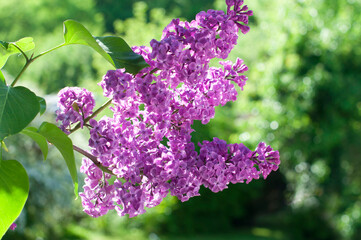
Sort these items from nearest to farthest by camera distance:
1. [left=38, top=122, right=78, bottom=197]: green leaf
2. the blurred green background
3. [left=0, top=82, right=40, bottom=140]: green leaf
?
[left=0, top=82, right=40, bottom=140]: green leaf
[left=38, top=122, right=78, bottom=197]: green leaf
the blurred green background

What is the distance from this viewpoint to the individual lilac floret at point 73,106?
1.12 meters

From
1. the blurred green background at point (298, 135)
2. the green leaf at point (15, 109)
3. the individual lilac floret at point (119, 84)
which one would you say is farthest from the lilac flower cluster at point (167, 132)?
the blurred green background at point (298, 135)

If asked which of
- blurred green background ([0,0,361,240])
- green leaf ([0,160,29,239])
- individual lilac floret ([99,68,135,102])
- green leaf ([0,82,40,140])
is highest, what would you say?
blurred green background ([0,0,361,240])

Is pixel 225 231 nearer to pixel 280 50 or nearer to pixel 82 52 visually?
pixel 280 50

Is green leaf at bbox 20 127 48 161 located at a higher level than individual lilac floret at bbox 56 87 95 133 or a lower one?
lower

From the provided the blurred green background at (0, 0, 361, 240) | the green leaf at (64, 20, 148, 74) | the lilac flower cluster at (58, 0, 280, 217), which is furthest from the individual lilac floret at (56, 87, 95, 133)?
the blurred green background at (0, 0, 361, 240)

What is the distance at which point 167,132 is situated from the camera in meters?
1.13

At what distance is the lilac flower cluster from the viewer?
1028mm

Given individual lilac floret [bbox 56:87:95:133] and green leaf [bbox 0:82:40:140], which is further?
individual lilac floret [bbox 56:87:95:133]

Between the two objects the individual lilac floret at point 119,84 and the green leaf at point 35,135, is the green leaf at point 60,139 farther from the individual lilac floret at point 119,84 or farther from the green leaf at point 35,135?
the individual lilac floret at point 119,84

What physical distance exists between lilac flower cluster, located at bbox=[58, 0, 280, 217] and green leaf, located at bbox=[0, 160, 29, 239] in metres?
0.15

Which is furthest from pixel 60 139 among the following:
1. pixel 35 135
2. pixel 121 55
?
pixel 121 55

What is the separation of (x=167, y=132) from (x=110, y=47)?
0.21 meters

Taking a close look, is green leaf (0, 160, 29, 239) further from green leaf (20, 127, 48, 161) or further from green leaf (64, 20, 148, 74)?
green leaf (64, 20, 148, 74)
